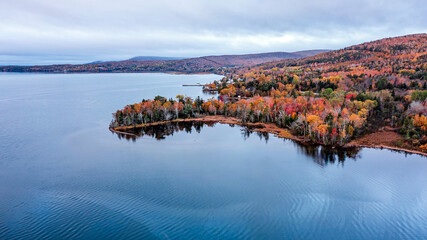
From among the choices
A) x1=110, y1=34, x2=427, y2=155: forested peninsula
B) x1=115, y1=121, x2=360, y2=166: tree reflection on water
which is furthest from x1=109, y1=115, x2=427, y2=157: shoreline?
x1=115, y1=121, x2=360, y2=166: tree reflection on water

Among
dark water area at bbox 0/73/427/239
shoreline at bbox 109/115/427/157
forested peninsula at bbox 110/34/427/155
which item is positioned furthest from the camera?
forested peninsula at bbox 110/34/427/155

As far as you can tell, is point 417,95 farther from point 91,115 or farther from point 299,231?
point 91,115

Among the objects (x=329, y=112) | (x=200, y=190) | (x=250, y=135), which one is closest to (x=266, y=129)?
(x=250, y=135)

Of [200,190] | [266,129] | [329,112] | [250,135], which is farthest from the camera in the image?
[266,129]

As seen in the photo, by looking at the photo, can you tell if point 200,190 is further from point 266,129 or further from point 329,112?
point 329,112

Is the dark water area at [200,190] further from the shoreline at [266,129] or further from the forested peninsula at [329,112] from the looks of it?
the forested peninsula at [329,112]

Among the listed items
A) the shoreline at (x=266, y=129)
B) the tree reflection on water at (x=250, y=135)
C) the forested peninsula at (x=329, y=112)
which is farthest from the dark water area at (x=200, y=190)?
the forested peninsula at (x=329, y=112)

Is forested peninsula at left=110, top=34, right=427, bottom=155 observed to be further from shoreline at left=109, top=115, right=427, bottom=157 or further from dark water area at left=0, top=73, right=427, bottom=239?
dark water area at left=0, top=73, right=427, bottom=239

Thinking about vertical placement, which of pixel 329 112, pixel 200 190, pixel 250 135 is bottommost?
pixel 200 190
